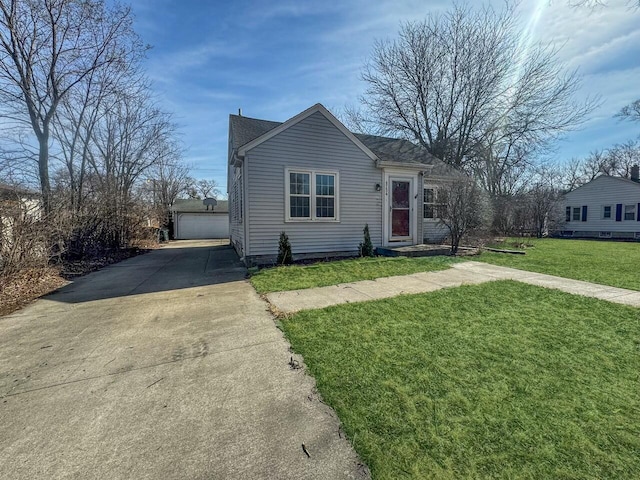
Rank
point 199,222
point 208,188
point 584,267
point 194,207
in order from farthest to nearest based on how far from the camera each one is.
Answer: point 208,188
point 194,207
point 199,222
point 584,267

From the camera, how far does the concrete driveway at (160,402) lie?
174cm

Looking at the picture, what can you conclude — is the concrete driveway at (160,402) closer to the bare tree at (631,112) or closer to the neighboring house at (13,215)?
the neighboring house at (13,215)

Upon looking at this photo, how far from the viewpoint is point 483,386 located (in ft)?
7.95

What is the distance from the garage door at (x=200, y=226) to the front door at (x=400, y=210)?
20.4m

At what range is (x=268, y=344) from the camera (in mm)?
3385

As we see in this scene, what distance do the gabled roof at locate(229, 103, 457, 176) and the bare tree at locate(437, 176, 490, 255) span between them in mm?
1359

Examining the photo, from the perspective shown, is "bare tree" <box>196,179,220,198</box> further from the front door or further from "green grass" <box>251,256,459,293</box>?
"green grass" <box>251,256,459,293</box>

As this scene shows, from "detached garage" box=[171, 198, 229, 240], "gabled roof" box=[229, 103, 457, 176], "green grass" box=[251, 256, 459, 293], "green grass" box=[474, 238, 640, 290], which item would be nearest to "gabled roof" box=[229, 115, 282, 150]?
"gabled roof" box=[229, 103, 457, 176]

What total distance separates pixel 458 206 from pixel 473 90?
12.9 metres

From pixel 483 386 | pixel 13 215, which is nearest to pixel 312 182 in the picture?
pixel 13 215

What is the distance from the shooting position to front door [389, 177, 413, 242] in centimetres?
1065

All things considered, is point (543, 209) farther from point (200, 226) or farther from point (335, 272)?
point (200, 226)

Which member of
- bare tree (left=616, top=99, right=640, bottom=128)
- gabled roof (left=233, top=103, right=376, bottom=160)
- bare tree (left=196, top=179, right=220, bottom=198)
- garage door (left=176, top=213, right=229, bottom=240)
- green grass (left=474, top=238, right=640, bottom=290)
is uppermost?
bare tree (left=616, top=99, right=640, bottom=128)

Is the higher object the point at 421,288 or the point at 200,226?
the point at 200,226
